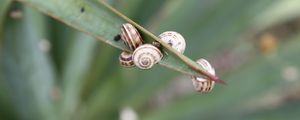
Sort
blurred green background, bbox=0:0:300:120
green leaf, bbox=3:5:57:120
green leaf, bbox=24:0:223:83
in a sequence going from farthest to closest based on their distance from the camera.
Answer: blurred green background, bbox=0:0:300:120
green leaf, bbox=3:5:57:120
green leaf, bbox=24:0:223:83

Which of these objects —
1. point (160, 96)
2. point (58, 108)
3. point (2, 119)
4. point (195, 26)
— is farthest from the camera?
point (160, 96)

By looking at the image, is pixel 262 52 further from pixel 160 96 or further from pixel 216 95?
pixel 160 96

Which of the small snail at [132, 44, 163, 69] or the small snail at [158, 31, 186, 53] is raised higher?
the small snail at [158, 31, 186, 53]

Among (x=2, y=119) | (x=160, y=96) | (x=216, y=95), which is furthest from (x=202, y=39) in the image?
(x=160, y=96)

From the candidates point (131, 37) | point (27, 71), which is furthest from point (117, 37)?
point (27, 71)

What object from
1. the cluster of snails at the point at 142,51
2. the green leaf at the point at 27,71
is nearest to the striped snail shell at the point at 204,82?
the cluster of snails at the point at 142,51

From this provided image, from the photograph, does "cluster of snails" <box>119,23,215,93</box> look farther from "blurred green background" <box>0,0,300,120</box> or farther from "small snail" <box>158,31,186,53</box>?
"blurred green background" <box>0,0,300,120</box>

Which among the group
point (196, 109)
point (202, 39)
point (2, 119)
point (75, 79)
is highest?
point (202, 39)

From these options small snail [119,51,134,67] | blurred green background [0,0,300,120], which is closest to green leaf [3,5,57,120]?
blurred green background [0,0,300,120]

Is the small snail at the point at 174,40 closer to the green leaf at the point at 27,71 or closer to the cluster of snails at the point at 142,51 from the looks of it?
the cluster of snails at the point at 142,51
